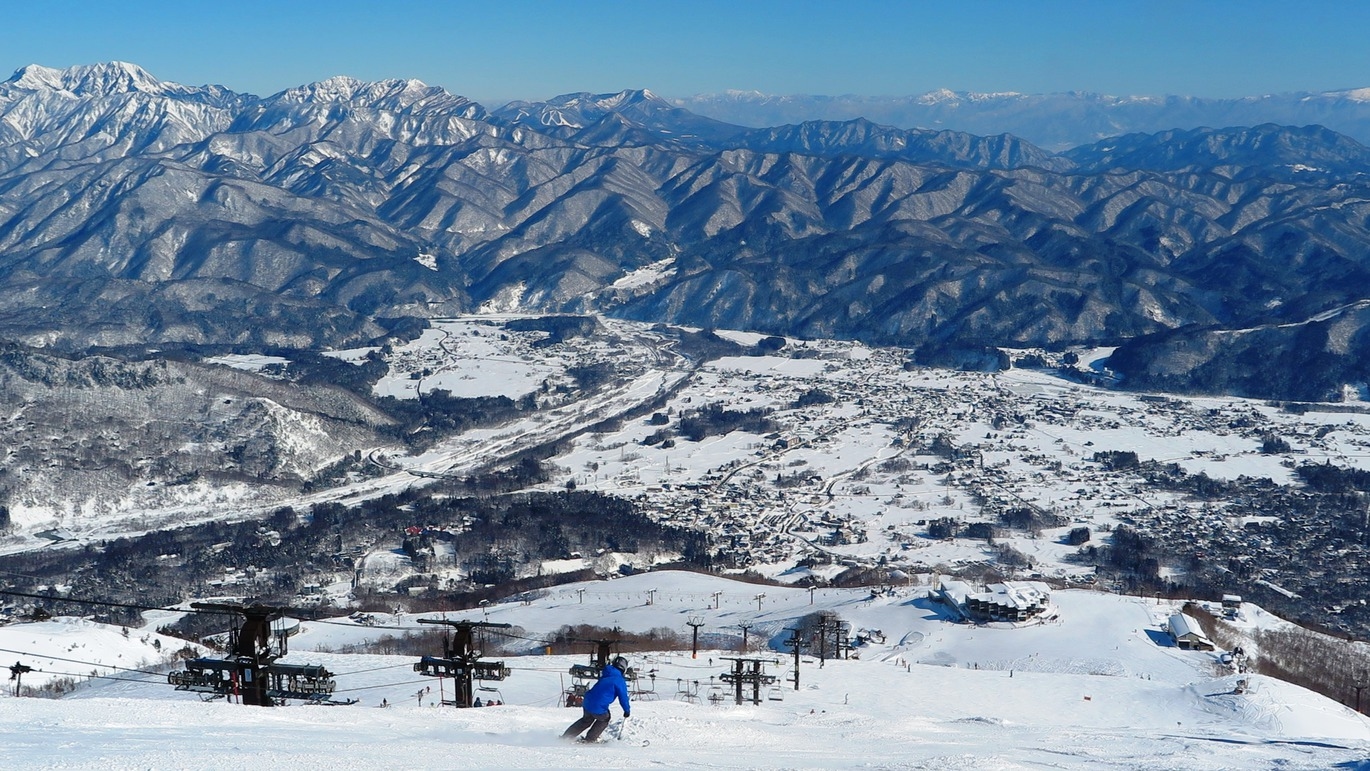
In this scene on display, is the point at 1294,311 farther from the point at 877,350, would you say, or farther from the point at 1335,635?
the point at 1335,635

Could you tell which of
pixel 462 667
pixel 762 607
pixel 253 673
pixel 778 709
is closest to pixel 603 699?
pixel 253 673

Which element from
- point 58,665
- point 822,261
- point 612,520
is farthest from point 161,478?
point 822,261

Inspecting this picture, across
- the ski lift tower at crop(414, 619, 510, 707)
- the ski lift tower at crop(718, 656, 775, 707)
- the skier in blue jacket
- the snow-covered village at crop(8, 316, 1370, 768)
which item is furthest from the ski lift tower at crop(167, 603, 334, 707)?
the ski lift tower at crop(718, 656, 775, 707)

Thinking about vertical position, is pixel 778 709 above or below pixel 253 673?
below

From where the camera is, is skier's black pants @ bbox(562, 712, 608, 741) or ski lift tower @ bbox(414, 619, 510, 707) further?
ski lift tower @ bbox(414, 619, 510, 707)

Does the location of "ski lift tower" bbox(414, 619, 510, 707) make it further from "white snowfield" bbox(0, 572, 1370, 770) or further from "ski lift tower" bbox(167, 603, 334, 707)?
"ski lift tower" bbox(167, 603, 334, 707)

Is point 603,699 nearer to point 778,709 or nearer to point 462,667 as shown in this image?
point 462,667
